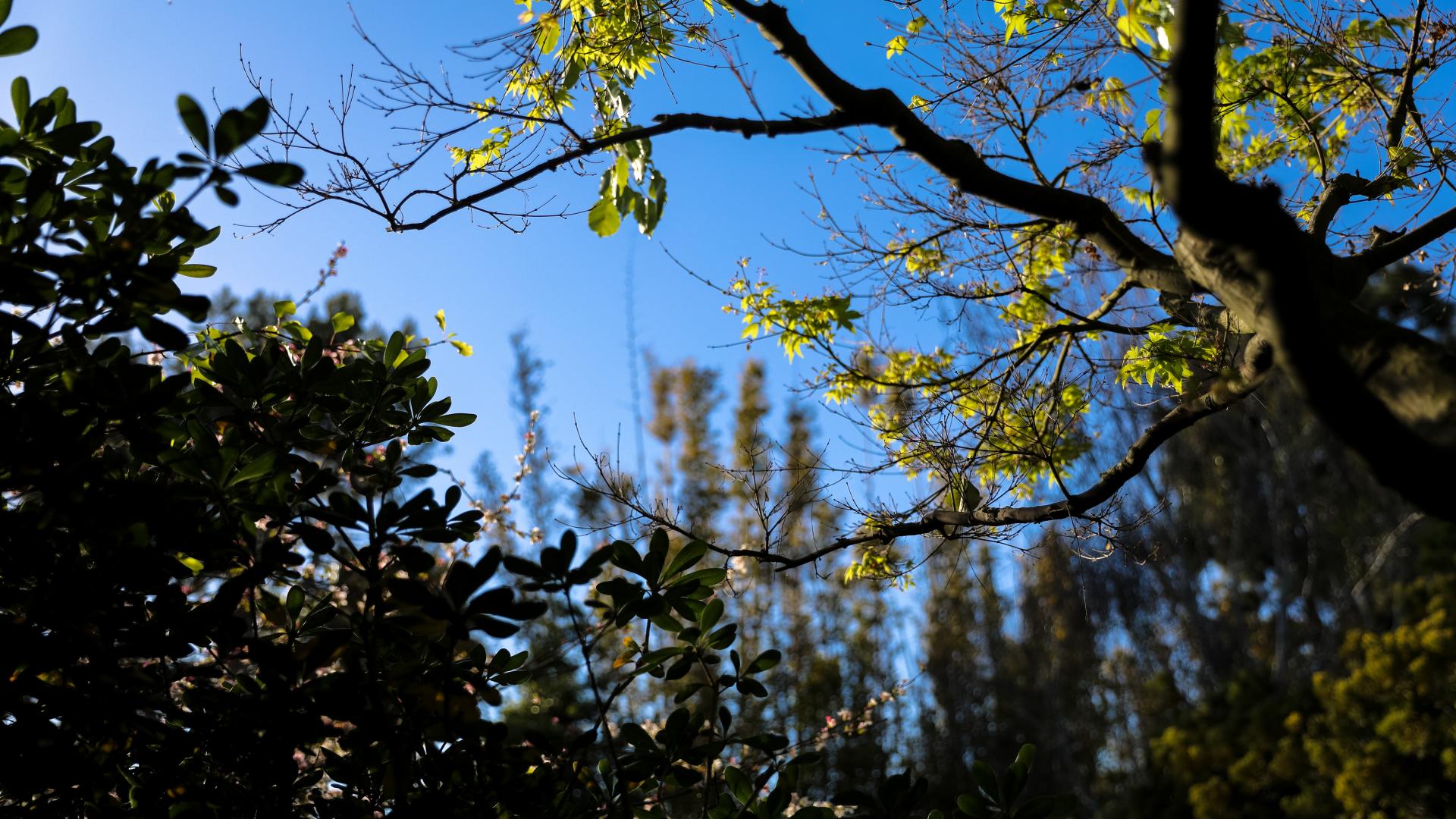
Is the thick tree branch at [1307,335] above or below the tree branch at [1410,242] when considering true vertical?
below

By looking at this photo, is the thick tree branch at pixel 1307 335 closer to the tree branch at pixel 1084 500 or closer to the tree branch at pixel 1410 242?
the tree branch at pixel 1084 500

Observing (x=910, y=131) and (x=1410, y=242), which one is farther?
(x=1410, y=242)

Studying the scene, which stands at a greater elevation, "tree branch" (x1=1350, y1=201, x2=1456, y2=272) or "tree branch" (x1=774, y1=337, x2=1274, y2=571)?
"tree branch" (x1=1350, y1=201, x2=1456, y2=272)

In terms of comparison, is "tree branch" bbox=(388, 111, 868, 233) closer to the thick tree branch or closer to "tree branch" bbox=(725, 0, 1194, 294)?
"tree branch" bbox=(725, 0, 1194, 294)

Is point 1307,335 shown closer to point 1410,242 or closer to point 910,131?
point 910,131

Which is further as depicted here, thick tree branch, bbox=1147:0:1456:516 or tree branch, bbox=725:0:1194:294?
tree branch, bbox=725:0:1194:294

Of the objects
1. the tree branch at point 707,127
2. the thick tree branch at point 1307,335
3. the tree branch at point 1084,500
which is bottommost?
the thick tree branch at point 1307,335

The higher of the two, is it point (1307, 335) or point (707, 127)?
point (707, 127)

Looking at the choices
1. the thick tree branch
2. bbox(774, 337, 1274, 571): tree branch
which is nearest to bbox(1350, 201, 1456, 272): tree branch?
bbox(774, 337, 1274, 571): tree branch

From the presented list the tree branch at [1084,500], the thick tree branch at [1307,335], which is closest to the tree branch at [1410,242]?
the tree branch at [1084,500]

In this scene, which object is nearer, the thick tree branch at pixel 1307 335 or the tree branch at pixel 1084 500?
the thick tree branch at pixel 1307 335

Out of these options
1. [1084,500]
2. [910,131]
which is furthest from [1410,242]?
[910,131]

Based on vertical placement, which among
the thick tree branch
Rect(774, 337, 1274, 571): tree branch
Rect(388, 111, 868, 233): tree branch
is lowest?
the thick tree branch

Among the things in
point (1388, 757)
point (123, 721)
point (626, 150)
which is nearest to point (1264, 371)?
point (626, 150)
